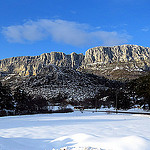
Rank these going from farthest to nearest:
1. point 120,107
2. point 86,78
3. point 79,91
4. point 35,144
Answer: point 86,78, point 79,91, point 120,107, point 35,144

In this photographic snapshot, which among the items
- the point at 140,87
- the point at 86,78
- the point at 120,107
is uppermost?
the point at 86,78

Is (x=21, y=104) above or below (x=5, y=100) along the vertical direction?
below

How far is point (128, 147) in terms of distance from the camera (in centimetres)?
749

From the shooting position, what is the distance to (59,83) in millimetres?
139125

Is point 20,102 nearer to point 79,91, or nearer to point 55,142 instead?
point 55,142

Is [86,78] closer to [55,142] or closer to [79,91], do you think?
[79,91]

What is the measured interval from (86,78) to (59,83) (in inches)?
1177

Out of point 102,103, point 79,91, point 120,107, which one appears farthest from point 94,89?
point 120,107

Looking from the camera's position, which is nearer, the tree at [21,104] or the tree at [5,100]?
the tree at [5,100]

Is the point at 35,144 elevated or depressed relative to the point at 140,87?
depressed

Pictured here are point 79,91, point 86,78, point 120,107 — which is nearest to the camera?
point 120,107

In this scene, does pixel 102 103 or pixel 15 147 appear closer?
pixel 15 147

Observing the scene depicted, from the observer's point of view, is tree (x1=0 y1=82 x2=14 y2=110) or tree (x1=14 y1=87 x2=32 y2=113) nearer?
tree (x1=0 y1=82 x2=14 y2=110)

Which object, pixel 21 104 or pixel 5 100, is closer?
pixel 5 100
